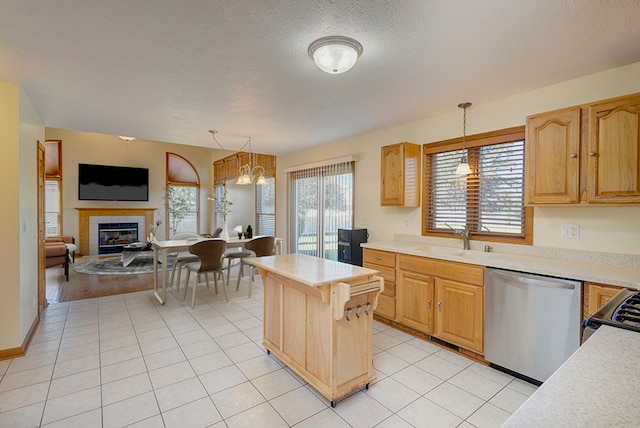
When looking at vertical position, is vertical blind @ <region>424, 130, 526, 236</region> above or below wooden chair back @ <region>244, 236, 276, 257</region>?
above

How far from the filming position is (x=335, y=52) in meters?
1.92

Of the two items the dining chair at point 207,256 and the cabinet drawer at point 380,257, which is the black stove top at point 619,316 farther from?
the dining chair at point 207,256

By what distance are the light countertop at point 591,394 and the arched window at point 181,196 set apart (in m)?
9.89

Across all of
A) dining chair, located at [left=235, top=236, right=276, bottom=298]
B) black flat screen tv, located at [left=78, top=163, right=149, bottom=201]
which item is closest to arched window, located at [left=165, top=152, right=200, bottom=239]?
black flat screen tv, located at [left=78, top=163, right=149, bottom=201]

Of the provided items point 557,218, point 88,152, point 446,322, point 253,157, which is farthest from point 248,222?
point 557,218

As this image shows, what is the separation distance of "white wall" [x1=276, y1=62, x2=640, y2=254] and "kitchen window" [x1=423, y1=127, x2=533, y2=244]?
115 mm

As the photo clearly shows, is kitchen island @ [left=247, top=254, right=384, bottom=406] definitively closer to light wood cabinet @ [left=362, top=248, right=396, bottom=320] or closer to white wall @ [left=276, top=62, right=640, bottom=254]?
Result: light wood cabinet @ [left=362, top=248, right=396, bottom=320]

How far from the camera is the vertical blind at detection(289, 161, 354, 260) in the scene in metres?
4.64

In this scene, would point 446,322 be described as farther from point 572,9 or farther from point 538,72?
point 572,9

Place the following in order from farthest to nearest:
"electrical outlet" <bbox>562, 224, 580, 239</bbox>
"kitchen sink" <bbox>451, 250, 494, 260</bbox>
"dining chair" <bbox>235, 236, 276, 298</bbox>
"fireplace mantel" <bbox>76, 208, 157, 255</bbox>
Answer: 1. "fireplace mantel" <bbox>76, 208, 157, 255</bbox>
2. "dining chair" <bbox>235, 236, 276, 298</bbox>
3. "kitchen sink" <bbox>451, 250, 494, 260</bbox>
4. "electrical outlet" <bbox>562, 224, 580, 239</bbox>

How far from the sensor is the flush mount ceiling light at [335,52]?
1891 millimetres

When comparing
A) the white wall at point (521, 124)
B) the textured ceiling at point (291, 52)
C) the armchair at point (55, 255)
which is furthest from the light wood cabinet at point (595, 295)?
the armchair at point (55, 255)

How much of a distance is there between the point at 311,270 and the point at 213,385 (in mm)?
1109

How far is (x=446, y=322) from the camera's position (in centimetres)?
279
